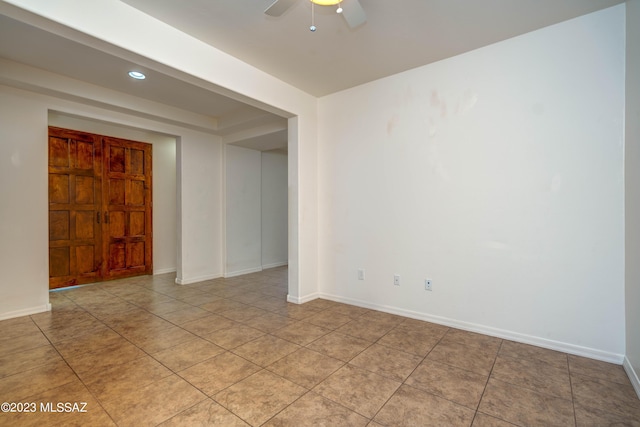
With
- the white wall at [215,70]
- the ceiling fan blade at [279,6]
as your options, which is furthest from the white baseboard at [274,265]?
the ceiling fan blade at [279,6]

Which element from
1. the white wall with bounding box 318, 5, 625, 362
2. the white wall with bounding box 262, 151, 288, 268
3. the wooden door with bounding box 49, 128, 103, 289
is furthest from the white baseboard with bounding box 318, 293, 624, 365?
the wooden door with bounding box 49, 128, 103, 289

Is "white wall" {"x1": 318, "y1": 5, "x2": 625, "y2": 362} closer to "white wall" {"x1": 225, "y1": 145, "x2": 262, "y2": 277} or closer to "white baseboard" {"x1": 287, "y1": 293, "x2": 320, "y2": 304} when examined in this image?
"white baseboard" {"x1": 287, "y1": 293, "x2": 320, "y2": 304}

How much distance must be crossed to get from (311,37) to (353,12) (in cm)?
81

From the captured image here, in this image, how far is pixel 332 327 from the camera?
299 centimetres

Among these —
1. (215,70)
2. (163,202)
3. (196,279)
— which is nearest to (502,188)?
(215,70)

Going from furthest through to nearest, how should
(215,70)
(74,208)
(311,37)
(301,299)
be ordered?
(74,208)
(301,299)
(215,70)
(311,37)

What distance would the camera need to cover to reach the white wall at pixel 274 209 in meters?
6.09

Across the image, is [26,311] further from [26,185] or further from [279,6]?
[279,6]

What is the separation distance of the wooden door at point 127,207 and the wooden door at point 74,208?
0.15m

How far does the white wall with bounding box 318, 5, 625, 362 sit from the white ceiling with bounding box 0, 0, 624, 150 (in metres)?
0.23

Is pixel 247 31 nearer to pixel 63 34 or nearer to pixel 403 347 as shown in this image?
pixel 63 34

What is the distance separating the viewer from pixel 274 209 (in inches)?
247

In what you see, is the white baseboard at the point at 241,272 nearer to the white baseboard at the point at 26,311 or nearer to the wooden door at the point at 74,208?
the wooden door at the point at 74,208

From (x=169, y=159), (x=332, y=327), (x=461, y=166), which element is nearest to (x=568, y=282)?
(x=461, y=166)
